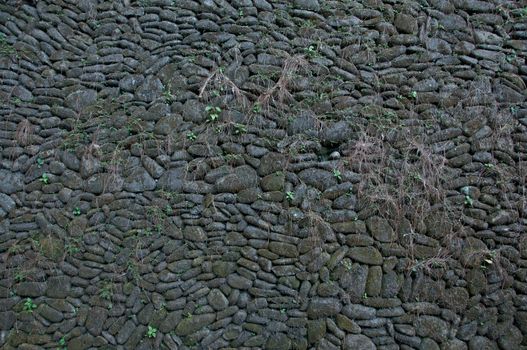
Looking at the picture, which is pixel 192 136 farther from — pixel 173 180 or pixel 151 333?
pixel 151 333

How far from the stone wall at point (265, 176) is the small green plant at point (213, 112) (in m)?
0.03

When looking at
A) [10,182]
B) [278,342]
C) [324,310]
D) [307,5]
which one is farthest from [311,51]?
Result: [10,182]

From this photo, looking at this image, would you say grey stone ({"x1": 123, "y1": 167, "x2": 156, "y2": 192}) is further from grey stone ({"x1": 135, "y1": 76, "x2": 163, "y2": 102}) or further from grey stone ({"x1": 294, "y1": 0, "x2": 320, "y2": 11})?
grey stone ({"x1": 294, "y1": 0, "x2": 320, "y2": 11})

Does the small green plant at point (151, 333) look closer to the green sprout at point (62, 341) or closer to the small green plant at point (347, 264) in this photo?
the green sprout at point (62, 341)

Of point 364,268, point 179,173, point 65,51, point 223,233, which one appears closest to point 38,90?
point 65,51

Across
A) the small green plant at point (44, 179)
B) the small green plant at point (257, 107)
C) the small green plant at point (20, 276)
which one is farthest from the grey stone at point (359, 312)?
the small green plant at point (44, 179)

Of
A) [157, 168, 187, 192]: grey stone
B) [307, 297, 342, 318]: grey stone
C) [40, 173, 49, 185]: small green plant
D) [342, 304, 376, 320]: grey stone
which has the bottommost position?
[40, 173, 49, 185]: small green plant

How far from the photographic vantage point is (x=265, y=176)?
4.80m

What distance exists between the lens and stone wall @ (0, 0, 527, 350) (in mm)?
4387

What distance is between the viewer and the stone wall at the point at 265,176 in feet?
14.4

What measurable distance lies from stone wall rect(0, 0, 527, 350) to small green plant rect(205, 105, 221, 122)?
0.03 metres

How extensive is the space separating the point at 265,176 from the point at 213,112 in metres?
0.87

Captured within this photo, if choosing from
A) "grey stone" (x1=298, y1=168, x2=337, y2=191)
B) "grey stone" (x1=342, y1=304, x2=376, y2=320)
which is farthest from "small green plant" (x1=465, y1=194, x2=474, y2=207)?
"grey stone" (x1=342, y1=304, x2=376, y2=320)

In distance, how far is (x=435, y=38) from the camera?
5395mm
